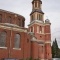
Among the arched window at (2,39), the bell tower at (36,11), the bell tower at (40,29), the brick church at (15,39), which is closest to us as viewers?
the arched window at (2,39)

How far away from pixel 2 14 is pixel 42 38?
25453mm

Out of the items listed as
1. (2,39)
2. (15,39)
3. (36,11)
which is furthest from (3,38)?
(36,11)

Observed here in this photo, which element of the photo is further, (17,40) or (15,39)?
(17,40)

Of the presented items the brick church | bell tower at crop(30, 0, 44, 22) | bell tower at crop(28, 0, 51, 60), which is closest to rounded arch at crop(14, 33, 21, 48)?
the brick church

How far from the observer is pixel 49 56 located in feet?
206

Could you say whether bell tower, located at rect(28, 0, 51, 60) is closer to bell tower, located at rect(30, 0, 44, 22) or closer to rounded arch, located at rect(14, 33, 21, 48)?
bell tower, located at rect(30, 0, 44, 22)

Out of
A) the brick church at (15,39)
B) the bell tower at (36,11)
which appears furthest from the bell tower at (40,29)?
the brick church at (15,39)

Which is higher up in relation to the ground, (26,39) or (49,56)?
(26,39)

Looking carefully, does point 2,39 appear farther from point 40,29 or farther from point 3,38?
point 40,29

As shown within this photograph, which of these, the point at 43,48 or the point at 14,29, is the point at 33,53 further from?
the point at 43,48

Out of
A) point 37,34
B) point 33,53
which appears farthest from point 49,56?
point 33,53

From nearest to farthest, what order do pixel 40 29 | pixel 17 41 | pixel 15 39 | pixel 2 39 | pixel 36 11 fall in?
pixel 2 39 → pixel 15 39 → pixel 17 41 → pixel 40 29 → pixel 36 11

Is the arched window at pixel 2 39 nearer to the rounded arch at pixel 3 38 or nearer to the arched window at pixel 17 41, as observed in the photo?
the rounded arch at pixel 3 38

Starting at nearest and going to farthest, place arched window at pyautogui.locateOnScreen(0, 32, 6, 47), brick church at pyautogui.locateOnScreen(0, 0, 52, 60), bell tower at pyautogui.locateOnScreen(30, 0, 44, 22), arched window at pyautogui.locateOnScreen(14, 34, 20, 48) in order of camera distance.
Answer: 1. arched window at pyautogui.locateOnScreen(0, 32, 6, 47)
2. brick church at pyautogui.locateOnScreen(0, 0, 52, 60)
3. arched window at pyautogui.locateOnScreen(14, 34, 20, 48)
4. bell tower at pyautogui.locateOnScreen(30, 0, 44, 22)
